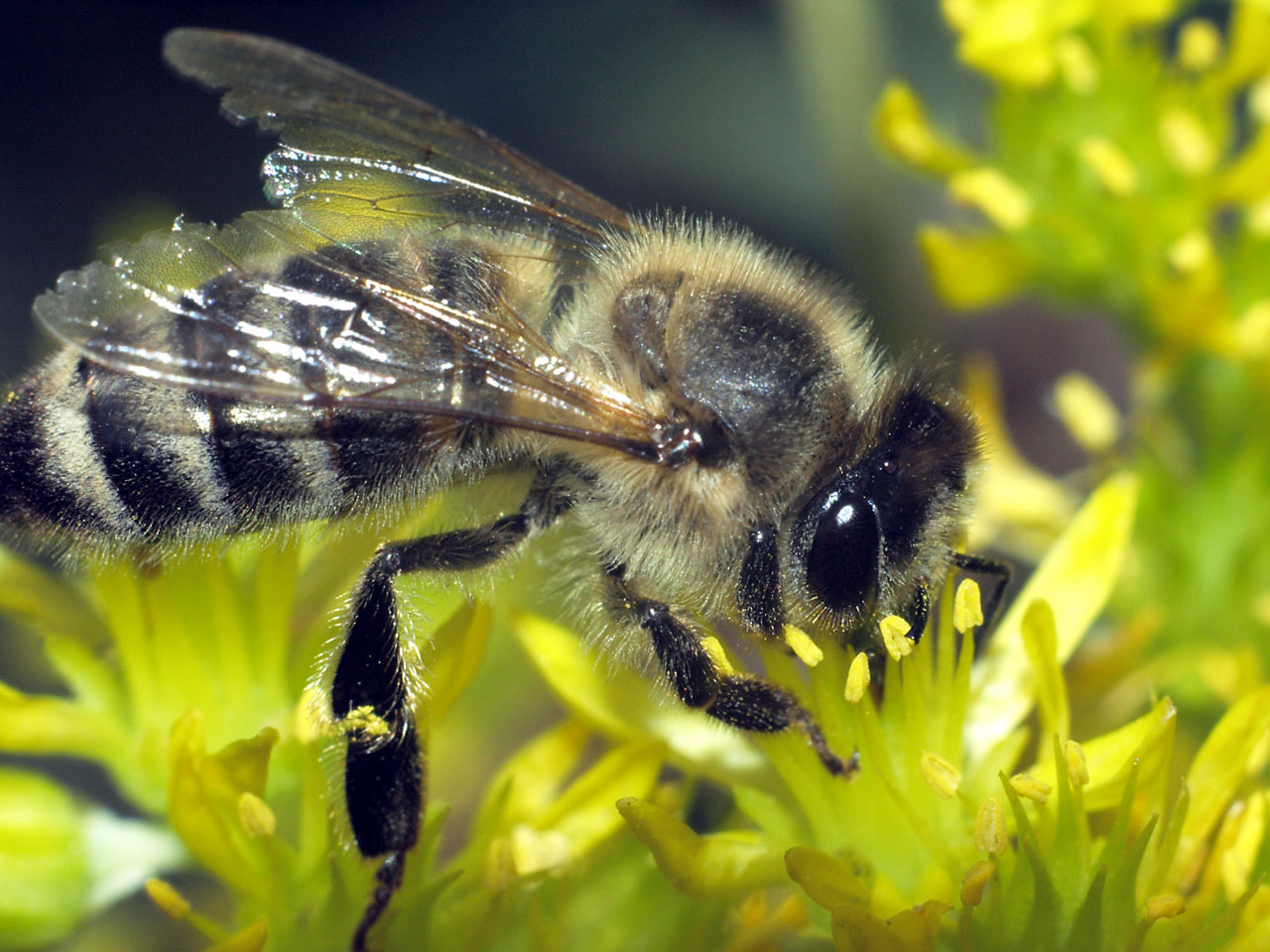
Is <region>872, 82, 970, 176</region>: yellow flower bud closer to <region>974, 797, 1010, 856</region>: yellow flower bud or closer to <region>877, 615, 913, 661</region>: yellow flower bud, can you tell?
<region>877, 615, 913, 661</region>: yellow flower bud

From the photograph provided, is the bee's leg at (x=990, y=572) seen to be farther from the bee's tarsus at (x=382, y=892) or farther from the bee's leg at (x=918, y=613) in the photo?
the bee's tarsus at (x=382, y=892)

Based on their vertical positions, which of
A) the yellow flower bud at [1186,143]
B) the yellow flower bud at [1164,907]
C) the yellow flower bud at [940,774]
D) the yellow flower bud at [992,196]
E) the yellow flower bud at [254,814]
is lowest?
the yellow flower bud at [254,814]

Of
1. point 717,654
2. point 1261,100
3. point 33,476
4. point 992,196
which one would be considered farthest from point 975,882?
point 1261,100

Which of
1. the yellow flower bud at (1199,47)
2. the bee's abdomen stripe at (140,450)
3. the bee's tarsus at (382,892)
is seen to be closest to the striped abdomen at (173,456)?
the bee's abdomen stripe at (140,450)

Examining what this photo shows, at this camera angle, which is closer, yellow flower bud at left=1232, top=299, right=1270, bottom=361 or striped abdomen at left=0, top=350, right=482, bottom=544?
striped abdomen at left=0, top=350, right=482, bottom=544

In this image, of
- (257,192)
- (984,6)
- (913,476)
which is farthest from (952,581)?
(257,192)

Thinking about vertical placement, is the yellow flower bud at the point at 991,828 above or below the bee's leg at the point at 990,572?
below

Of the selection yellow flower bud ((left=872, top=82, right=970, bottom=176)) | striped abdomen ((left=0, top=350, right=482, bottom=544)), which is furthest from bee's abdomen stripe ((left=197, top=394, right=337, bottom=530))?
yellow flower bud ((left=872, top=82, right=970, bottom=176))
